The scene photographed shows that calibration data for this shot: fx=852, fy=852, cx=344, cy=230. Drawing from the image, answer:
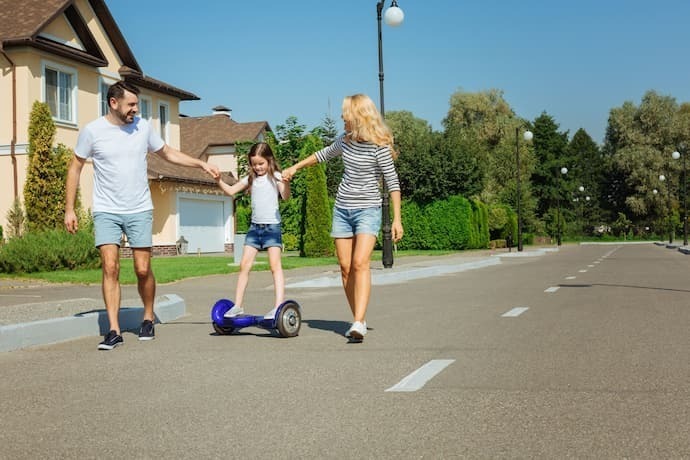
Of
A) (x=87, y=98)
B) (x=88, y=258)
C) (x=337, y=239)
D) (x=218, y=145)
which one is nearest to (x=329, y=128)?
(x=218, y=145)

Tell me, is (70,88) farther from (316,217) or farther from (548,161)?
(548,161)

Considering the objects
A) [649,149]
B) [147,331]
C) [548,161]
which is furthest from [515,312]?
[548,161]

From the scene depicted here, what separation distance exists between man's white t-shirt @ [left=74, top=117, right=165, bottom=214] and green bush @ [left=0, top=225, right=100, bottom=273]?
1152 centimetres

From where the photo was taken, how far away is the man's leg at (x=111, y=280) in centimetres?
738

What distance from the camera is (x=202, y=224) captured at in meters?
36.1

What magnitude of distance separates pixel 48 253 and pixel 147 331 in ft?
37.8

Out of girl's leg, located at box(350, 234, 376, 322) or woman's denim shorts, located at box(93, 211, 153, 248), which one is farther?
girl's leg, located at box(350, 234, 376, 322)

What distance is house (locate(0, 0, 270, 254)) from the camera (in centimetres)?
2597

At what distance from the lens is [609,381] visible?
527 centimetres

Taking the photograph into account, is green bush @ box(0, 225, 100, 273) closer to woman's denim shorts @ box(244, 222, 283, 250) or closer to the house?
the house

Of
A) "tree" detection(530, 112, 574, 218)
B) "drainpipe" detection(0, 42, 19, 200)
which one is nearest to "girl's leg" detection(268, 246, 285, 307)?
"drainpipe" detection(0, 42, 19, 200)

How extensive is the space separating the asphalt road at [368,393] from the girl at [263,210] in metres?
0.58

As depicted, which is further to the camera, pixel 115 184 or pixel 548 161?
pixel 548 161

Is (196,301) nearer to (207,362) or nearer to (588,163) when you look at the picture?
(207,362)
